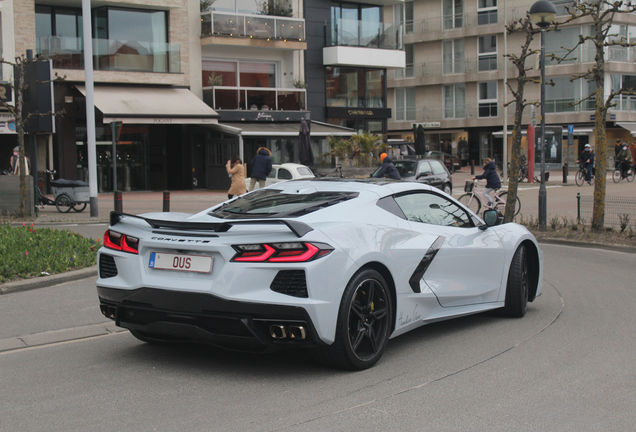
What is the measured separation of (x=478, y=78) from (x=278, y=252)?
57.5m

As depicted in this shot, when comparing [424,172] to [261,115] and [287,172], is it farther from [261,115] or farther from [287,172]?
[261,115]

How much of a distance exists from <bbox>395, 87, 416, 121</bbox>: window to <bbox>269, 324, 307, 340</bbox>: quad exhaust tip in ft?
196

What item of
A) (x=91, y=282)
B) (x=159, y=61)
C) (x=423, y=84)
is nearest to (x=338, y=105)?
(x=159, y=61)

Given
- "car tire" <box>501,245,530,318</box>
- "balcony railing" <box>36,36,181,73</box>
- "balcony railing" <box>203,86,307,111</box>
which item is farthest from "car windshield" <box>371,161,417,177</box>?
"car tire" <box>501,245,530,318</box>

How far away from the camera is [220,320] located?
16.1 feet

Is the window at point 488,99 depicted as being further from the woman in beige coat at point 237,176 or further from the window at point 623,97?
the woman in beige coat at point 237,176

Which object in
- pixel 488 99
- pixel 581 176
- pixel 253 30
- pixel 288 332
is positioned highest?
pixel 253 30

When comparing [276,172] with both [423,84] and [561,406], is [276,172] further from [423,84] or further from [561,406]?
[423,84]

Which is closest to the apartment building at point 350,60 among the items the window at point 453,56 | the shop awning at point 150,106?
the shop awning at point 150,106

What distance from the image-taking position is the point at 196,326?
4.97 m

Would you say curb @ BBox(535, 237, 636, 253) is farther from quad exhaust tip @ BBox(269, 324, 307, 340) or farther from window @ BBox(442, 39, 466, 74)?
window @ BBox(442, 39, 466, 74)

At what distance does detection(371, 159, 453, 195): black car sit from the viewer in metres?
25.1

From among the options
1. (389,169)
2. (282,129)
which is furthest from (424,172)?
(282,129)

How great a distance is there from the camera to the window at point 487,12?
194 feet
